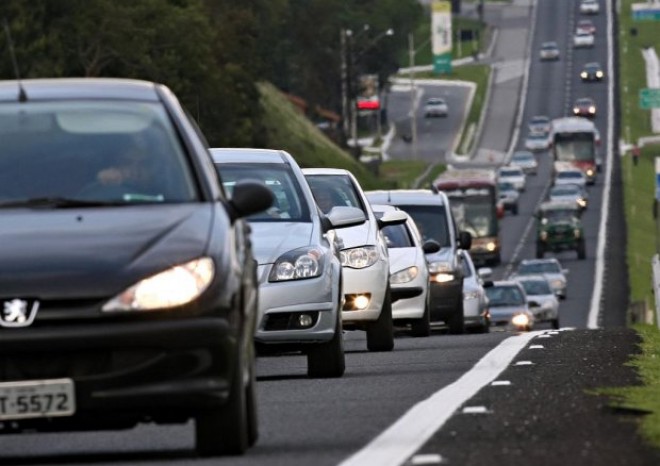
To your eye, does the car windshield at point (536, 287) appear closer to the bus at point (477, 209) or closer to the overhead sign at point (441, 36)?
the bus at point (477, 209)

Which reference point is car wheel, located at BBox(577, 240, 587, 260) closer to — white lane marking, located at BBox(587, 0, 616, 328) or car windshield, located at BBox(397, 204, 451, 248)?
white lane marking, located at BBox(587, 0, 616, 328)

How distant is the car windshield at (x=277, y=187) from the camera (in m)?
16.6

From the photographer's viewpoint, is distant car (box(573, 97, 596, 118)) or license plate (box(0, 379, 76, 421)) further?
distant car (box(573, 97, 596, 118))

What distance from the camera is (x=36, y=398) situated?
9516 millimetres

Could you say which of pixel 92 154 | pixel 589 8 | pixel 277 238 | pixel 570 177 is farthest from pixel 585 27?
pixel 92 154

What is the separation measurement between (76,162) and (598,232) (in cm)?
8703

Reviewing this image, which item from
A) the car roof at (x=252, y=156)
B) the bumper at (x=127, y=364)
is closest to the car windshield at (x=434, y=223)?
the car roof at (x=252, y=156)

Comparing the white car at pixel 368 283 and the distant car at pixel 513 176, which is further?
the distant car at pixel 513 176

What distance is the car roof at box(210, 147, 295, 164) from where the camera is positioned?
57.0 ft

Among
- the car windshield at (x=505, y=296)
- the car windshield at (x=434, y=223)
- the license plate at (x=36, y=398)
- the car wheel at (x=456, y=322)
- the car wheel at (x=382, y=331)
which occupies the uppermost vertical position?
the license plate at (x=36, y=398)

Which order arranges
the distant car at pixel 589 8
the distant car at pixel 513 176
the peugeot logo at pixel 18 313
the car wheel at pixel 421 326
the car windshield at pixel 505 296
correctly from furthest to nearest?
the distant car at pixel 589 8 < the distant car at pixel 513 176 < the car windshield at pixel 505 296 < the car wheel at pixel 421 326 < the peugeot logo at pixel 18 313

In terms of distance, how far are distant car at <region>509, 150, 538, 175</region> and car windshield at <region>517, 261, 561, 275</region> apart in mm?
48896

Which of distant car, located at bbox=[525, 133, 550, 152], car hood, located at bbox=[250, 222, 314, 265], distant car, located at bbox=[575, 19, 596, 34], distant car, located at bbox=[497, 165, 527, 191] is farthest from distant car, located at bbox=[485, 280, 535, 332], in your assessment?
distant car, located at bbox=[575, 19, 596, 34]

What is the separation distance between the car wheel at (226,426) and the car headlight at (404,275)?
571 inches
